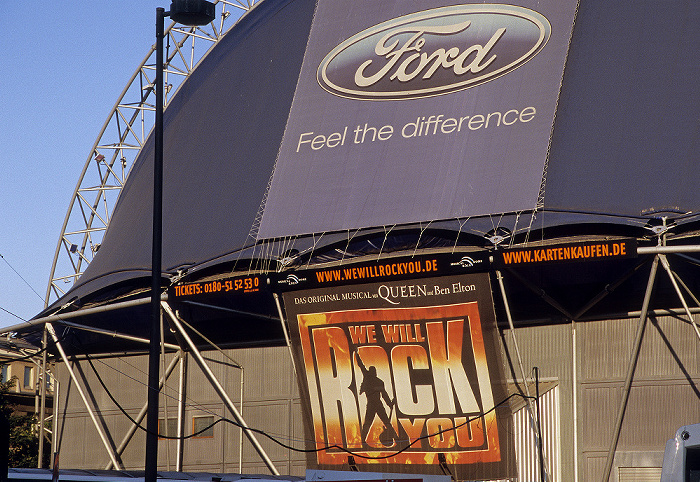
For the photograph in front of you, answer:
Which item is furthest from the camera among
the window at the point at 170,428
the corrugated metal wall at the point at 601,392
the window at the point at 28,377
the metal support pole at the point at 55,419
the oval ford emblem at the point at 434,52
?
the window at the point at 28,377

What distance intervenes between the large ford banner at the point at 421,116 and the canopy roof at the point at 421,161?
0.19 feet

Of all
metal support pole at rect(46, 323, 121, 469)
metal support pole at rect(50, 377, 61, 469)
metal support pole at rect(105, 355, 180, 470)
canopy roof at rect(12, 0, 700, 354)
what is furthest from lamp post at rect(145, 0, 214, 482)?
metal support pole at rect(50, 377, 61, 469)

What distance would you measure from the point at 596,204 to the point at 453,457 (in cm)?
898

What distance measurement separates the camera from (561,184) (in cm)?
3091

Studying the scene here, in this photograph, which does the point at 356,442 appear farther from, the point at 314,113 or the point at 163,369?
the point at 314,113

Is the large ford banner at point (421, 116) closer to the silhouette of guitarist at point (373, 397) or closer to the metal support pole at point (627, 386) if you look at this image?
the metal support pole at point (627, 386)

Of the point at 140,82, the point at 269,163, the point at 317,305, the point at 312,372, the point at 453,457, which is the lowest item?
the point at 453,457

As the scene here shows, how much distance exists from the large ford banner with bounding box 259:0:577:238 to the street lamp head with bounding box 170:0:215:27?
13906 mm

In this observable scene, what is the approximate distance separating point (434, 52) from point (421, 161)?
179 inches

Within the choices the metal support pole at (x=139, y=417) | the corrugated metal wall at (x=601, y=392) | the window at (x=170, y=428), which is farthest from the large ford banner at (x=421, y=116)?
the window at (x=170, y=428)

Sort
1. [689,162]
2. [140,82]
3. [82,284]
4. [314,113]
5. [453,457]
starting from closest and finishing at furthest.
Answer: [689,162] < [453,457] < [314,113] < [82,284] < [140,82]

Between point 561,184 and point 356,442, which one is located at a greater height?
point 561,184

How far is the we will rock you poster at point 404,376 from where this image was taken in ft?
102

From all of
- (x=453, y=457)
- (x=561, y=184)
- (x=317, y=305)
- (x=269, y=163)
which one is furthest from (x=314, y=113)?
(x=453, y=457)
